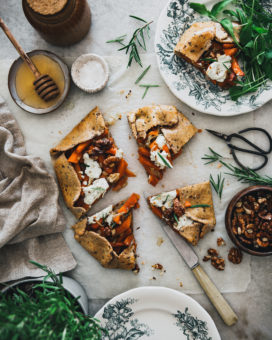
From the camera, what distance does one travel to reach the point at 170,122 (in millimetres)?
2625

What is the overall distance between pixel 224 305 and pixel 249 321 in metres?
0.32

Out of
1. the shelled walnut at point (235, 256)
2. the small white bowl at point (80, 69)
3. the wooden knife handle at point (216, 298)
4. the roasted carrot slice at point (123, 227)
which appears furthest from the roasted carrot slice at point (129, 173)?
the shelled walnut at point (235, 256)

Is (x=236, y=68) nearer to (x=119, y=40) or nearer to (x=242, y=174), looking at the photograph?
(x=242, y=174)

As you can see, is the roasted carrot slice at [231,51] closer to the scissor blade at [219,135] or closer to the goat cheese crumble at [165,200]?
the scissor blade at [219,135]

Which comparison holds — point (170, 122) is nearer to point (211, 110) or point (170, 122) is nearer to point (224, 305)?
point (211, 110)

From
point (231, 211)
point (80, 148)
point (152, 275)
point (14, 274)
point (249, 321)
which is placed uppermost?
point (80, 148)

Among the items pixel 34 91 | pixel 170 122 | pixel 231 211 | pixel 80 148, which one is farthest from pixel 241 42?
pixel 34 91

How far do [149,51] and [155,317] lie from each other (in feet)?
7.37

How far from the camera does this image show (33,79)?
2650mm

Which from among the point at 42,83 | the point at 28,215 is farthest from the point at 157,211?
the point at 42,83

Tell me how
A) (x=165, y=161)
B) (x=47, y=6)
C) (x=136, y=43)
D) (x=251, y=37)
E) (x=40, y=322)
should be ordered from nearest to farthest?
(x=40, y=322), (x=47, y=6), (x=251, y=37), (x=165, y=161), (x=136, y=43)

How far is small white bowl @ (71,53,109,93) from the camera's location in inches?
103

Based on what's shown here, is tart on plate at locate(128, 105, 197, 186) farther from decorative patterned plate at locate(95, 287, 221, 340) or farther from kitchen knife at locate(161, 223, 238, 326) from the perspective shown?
decorative patterned plate at locate(95, 287, 221, 340)

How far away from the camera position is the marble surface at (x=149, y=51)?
2.72 metres
